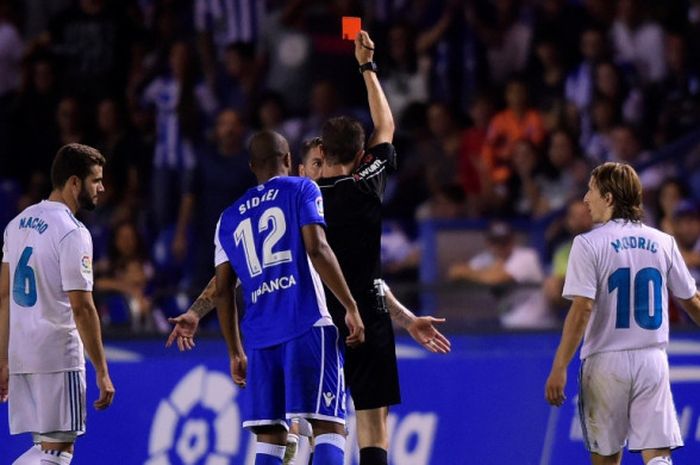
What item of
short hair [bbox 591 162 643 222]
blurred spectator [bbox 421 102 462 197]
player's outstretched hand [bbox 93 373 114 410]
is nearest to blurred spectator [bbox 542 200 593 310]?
blurred spectator [bbox 421 102 462 197]

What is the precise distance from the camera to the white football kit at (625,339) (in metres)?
7.23

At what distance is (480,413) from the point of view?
973 centimetres

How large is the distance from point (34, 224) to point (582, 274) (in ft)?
8.81

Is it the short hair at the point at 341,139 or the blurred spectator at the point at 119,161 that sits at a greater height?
the blurred spectator at the point at 119,161

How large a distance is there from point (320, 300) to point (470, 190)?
615cm

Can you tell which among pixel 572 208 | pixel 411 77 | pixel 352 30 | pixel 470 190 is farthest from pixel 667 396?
pixel 411 77

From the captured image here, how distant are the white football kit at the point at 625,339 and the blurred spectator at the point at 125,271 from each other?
205 inches

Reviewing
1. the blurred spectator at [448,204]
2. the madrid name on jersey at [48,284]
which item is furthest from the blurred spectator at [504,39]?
the madrid name on jersey at [48,284]

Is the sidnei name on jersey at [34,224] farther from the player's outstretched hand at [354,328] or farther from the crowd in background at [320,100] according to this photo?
the crowd in background at [320,100]

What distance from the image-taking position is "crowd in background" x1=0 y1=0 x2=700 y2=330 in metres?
12.9

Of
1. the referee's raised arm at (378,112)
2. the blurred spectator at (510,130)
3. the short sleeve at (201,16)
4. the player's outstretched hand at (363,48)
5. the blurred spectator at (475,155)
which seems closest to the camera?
the referee's raised arm at (378,112)

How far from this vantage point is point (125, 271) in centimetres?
1270

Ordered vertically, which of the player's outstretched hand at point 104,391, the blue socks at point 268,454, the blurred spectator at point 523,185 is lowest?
the blue socks at point 268,454

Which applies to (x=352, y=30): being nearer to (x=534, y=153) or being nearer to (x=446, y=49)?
(x=534, y=153)
